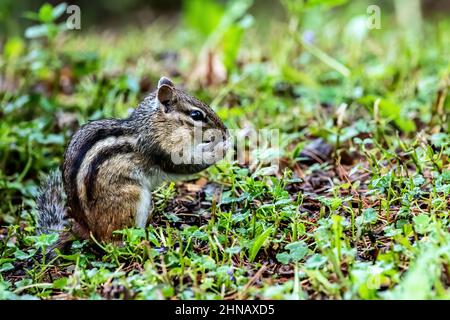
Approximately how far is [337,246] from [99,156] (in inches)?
52.4

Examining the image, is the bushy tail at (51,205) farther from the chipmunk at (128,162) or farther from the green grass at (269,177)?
the green grass at (269,177)

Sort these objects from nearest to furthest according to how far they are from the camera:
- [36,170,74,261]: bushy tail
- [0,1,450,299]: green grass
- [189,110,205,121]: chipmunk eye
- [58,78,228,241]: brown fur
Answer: [0,1,450,299]: green grass, [58,78,228,241]: brown fur, [36,170,74,261]: bushy tail, [189,110,205,121]: chipmunk eye

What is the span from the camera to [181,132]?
3.74 meters

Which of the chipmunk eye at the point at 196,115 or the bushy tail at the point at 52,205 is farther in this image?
the chipmunk eye at the point at 196,115

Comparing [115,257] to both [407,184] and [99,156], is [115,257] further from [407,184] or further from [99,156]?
[407,184]

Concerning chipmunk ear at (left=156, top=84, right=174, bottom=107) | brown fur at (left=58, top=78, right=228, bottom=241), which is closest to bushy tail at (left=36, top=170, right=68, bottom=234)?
brown fur at (left=58, top=78, right=228, bottom=241)

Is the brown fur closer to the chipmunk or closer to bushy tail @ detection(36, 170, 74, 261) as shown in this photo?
the chipmunk

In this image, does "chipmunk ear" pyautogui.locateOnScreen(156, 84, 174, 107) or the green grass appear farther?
"chipmunk ear" pyautogui.locateOnScreen(156, 84, 174, 107)

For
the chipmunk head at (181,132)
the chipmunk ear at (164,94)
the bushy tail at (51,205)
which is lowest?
the bushy tail at (51,205)

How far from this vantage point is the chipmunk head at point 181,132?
371 cm

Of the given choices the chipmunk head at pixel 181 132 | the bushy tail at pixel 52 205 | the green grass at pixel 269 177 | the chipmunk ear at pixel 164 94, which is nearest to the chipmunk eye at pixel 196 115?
the chipmunk head at pixel 181 132

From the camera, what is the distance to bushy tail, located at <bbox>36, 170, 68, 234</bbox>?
3.63 meters

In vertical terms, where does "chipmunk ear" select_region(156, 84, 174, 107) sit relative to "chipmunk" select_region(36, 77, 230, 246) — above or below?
above

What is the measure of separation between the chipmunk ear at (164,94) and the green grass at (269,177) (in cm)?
46
